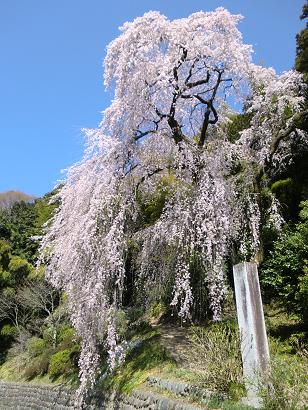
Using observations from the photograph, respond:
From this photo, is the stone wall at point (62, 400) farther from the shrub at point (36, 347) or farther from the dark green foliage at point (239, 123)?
the dark green foliage at point (239, 123)

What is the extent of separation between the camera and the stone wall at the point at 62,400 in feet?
23.7

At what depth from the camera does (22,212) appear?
A: 34.8m

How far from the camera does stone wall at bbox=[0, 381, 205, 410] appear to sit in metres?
7.23

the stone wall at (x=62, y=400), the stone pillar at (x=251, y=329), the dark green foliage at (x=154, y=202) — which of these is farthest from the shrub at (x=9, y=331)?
the stone pillar at (x=251, y=329)

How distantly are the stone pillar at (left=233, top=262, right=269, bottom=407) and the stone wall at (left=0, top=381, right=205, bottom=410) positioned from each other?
93 centimetres

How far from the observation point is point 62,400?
39.5 feet

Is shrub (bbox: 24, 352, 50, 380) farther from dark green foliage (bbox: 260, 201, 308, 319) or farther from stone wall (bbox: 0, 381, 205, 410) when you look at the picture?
dark green foliage (bbox: 260, 201, 308, 319)

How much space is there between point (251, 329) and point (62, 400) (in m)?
7.98

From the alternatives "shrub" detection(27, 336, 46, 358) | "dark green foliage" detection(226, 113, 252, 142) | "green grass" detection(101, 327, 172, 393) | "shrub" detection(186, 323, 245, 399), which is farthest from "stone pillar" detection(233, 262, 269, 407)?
"shrub" detection(27, 336, 46, 358)

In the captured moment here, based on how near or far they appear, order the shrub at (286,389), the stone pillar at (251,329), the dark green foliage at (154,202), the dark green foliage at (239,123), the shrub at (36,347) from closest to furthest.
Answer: the shrub at (286,389)
the stone pillar at (251,329)
the dark green foliage at (154,202)
the dark green foliage at (239,123)
the shrub at (36,347)

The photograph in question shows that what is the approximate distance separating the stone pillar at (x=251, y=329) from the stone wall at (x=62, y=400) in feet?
3.06

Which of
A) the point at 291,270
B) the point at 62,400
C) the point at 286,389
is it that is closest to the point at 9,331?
the point at 62,400

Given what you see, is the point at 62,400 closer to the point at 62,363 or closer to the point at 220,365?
the point at 62,363

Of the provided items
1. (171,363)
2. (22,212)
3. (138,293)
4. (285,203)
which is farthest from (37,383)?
(22,212)
